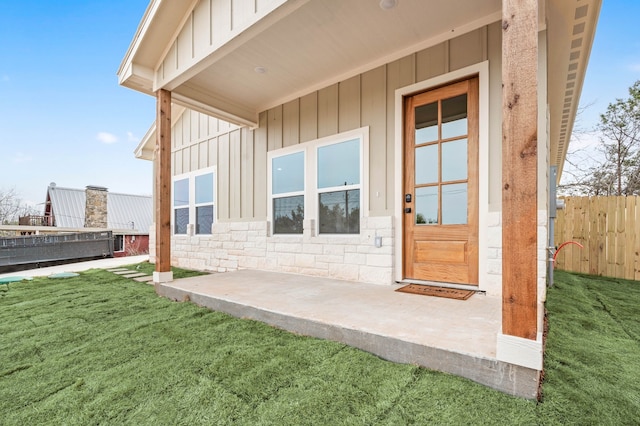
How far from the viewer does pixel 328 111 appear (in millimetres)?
4125

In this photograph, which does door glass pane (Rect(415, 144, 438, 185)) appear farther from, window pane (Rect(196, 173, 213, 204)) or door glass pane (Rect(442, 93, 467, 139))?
window pane (Rect(196, 173, 213, 204))

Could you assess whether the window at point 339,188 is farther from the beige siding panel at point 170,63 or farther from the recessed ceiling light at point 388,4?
the beige siding panel at point 170,63

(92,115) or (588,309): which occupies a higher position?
(92,115)

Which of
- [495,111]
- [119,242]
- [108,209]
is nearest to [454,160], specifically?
[495,111]

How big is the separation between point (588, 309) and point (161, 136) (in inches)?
206

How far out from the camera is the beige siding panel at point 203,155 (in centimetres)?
608

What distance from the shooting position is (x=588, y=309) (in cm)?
270

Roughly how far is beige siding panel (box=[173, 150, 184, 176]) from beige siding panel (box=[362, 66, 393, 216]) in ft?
16.1

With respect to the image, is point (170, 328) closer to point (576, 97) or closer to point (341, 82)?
point (341, 82)

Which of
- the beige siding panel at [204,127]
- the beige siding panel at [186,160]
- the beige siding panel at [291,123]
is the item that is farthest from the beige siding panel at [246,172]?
the beige siding panel at [186,160]

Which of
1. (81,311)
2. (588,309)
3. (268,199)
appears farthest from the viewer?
(268,199)

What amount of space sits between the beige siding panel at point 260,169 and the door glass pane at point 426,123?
2.63 m

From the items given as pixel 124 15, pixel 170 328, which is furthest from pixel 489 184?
pixel 124 15

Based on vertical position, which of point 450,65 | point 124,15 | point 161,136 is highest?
point 124,15
